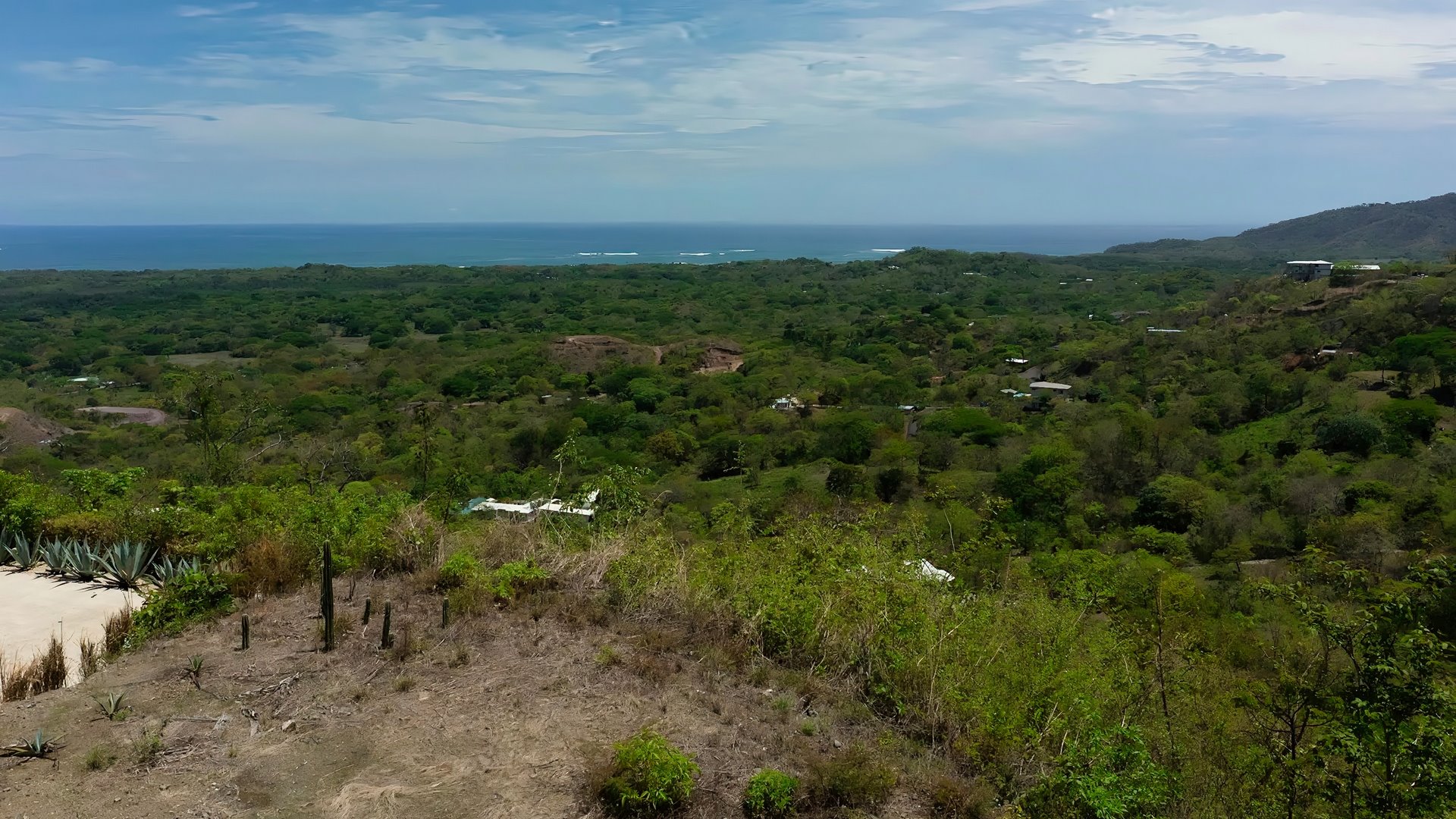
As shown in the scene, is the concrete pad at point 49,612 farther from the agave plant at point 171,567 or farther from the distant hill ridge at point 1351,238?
the distant hill ridge at point 1351,238

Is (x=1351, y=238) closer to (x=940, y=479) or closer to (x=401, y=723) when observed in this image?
(x=940, y=479)

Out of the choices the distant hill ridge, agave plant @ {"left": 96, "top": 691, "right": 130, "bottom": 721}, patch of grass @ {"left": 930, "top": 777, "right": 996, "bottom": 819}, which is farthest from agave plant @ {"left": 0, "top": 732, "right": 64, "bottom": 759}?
the distant hill ridge

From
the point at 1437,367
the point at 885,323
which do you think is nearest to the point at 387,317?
the point at 885,323

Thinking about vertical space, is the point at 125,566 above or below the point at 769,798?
above

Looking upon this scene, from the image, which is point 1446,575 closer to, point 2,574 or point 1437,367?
point 2,574

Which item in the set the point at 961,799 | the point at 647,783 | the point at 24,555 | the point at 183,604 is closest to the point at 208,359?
the point at 24,555

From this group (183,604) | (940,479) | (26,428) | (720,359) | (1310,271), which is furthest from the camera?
(720,359)

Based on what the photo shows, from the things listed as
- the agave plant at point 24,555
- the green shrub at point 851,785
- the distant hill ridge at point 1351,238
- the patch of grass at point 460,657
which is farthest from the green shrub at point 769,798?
the distant hill ridge at point 1351,238
